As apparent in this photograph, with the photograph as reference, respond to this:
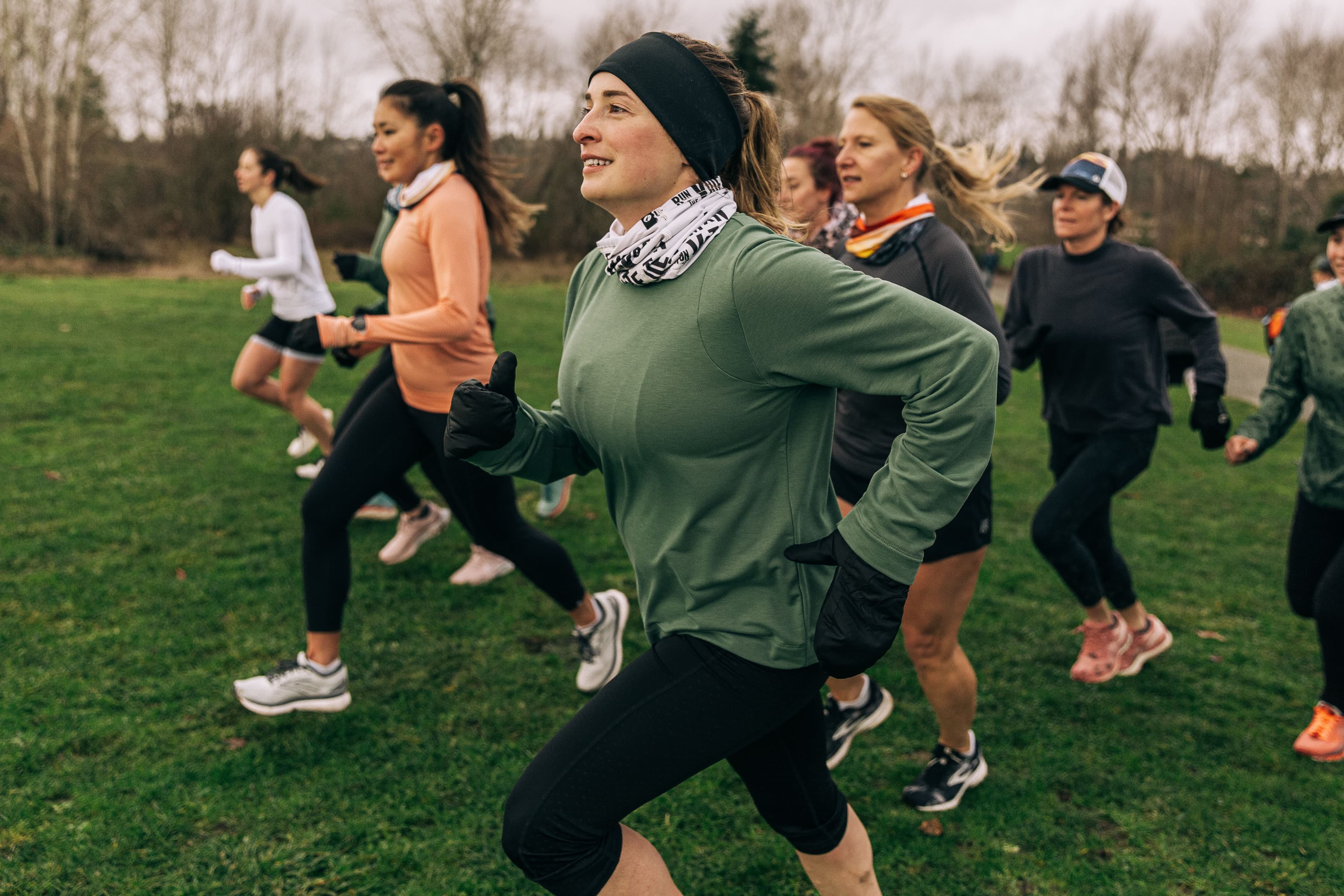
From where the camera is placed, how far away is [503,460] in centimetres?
209

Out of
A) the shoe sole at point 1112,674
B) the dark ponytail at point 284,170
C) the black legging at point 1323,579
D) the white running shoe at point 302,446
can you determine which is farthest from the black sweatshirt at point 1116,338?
the white running shoe at point 302,446

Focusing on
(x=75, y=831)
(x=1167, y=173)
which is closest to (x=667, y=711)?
(x=75, y=831)

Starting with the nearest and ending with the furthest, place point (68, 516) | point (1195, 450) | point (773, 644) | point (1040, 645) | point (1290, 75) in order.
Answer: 1. point (773, 644)
2. point (1040, 645)
3. point (68, 516)
4. point (1195, 450)
5. point (1290, 75)

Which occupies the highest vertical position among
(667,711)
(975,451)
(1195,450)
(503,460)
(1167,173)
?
(1167,173)

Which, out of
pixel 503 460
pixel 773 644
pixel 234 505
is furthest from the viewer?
pixel 234 505

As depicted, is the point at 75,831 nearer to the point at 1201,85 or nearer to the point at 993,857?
the point at 993,857

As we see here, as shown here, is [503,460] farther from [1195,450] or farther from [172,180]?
[172,180]

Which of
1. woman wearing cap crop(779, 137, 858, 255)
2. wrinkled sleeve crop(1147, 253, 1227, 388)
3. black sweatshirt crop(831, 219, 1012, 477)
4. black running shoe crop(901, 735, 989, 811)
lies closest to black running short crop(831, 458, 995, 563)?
black sweatshirt crop(831, 219, 1012, 477)

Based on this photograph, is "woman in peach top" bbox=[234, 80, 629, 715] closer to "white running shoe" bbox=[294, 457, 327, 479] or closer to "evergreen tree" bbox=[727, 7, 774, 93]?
"white running shoe" bbox=[294, 457, 327, 479]

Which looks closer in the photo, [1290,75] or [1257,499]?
[1257,499]

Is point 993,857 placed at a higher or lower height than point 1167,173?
lower

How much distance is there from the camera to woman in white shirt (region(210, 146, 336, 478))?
6.06 metres

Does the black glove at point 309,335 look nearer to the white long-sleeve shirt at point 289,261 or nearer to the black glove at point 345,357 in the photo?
the black glove at point 345,357

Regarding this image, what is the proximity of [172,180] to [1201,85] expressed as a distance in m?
38.1
